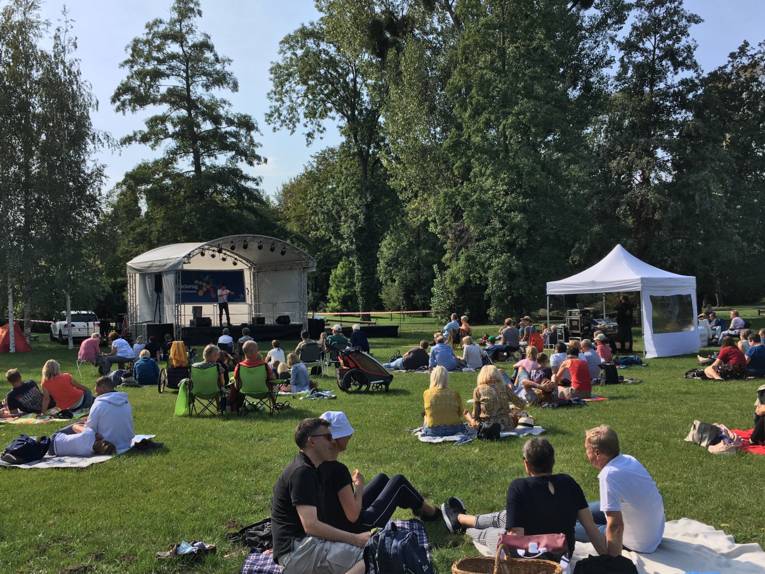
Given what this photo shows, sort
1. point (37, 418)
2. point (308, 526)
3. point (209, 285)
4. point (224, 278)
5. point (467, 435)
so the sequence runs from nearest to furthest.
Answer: point (308, 526) → point (467, 435) → point (37, 418) → point (209, 285) → point (224, 278)

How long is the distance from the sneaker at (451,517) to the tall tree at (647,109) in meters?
27.2

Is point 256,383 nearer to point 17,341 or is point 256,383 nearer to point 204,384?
point 204,384

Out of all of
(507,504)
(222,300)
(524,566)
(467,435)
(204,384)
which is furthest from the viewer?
(222,300)

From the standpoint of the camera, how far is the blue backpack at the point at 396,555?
134 inches

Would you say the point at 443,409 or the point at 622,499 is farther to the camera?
the point at 443,409

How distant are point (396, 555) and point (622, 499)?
1475 millimetres

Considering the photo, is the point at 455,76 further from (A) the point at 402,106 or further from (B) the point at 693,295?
(B) the point at 693,295

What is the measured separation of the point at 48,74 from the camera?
25.8 meters

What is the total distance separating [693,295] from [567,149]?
11.7m

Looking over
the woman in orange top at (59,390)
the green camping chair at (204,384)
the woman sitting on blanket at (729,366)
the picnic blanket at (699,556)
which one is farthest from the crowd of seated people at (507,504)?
the woman sitting on blanket at (729,366)

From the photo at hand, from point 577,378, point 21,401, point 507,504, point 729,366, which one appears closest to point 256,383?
point 21,401

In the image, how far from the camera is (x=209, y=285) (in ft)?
101

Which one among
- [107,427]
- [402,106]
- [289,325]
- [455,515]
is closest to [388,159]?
[402,106]

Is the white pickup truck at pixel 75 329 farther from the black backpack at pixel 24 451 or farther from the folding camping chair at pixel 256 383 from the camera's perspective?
the black backpack at pixel 24 451
